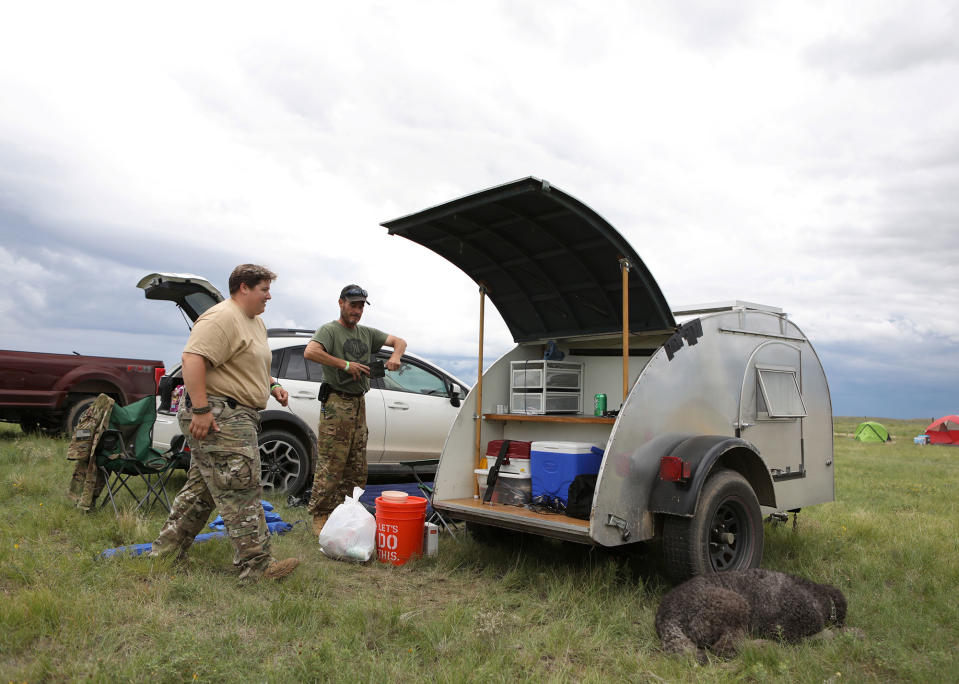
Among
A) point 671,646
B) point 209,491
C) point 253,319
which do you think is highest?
point 253,319

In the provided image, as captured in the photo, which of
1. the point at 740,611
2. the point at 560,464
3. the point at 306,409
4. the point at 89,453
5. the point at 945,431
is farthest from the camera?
the point at 945,431

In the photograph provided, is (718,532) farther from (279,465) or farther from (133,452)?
(133,452)

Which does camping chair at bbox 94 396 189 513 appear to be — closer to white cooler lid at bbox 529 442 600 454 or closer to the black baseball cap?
the black baseball cap

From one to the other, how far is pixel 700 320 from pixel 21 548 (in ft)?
15.7

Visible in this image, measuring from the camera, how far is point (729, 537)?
14.9 feet

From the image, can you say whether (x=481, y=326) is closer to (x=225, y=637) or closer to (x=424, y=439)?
(x=424, y=439)

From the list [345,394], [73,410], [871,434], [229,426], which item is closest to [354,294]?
[345,394]

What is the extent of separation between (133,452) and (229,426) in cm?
248

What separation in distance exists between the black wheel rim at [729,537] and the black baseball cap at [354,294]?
3.13 meters

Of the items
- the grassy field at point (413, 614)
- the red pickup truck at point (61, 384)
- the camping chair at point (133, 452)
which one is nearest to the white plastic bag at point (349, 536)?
the grassy field at point (413, 614)

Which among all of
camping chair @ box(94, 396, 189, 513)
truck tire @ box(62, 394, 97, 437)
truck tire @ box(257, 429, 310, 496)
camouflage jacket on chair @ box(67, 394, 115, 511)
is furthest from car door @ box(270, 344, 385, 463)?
truck tire @ box(62, 394, 97, 437)

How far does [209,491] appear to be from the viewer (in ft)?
14.4

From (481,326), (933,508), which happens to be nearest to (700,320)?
(481,326)

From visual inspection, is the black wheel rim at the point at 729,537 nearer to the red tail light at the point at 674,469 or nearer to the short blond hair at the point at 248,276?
the red tail light at the point at 674,469
